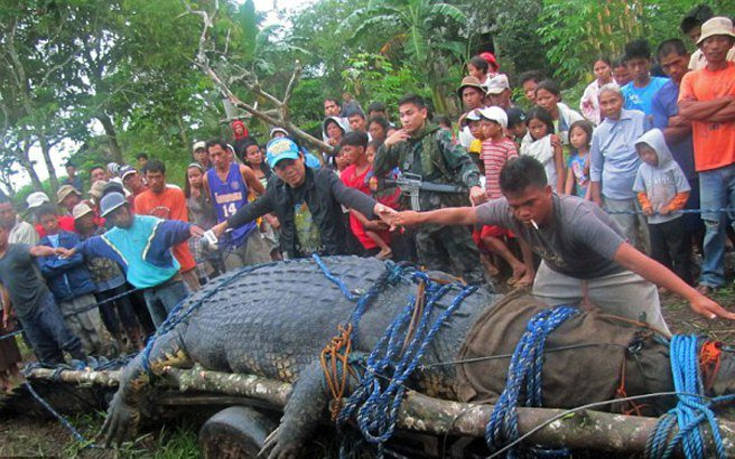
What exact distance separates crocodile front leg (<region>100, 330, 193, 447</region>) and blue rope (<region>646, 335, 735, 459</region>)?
2749 millimetres

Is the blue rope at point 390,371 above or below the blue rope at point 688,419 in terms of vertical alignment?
above

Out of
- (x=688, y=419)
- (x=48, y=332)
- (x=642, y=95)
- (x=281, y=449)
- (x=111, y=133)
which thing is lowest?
(x=281, y=449)

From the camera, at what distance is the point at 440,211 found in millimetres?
→ 3504

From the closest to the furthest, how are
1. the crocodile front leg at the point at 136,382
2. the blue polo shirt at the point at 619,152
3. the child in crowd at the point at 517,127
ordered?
the crocodile front leg at the point at 136,382 < the blue polo shirt at the point at 619,152 < the child in crowd at the point at 517,127

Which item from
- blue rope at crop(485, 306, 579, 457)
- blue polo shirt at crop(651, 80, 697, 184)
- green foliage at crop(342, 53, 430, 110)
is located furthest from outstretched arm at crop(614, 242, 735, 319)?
green foliage at crop(342, 53, 430, 110)

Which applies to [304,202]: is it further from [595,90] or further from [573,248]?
[595,90]

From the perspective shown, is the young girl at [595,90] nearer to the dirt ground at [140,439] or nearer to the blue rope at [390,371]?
the dirt ground at [140,439]

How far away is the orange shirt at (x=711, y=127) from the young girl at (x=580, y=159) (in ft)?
3.35

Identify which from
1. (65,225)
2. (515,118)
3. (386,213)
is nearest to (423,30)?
(515,118)

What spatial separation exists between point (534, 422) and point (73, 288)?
4.73 meters

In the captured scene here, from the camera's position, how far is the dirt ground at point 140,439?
149 inches

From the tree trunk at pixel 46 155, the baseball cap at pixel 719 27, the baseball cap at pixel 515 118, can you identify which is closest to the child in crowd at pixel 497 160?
the baseball cap at pixel 515 118

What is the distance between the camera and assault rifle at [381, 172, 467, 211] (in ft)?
16.0

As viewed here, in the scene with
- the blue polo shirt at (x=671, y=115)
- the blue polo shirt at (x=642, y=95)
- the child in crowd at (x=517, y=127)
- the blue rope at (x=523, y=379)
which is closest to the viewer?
the blue rope at (x=523, y=379)
